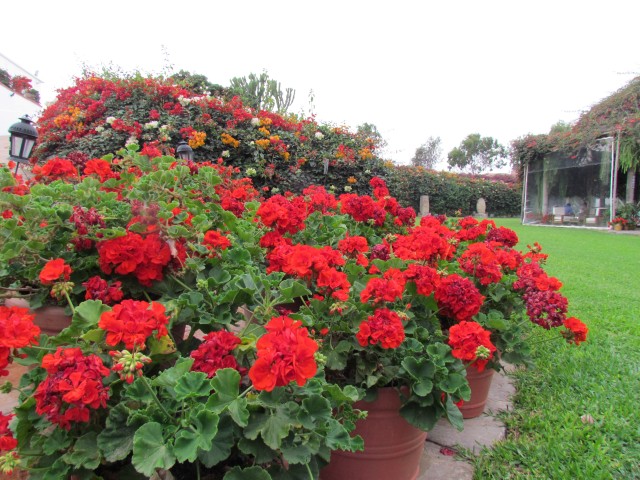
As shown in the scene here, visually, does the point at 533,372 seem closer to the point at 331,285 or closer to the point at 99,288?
the point at 331,285

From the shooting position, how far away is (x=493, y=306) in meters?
2.06

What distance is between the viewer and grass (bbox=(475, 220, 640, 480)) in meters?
1.61

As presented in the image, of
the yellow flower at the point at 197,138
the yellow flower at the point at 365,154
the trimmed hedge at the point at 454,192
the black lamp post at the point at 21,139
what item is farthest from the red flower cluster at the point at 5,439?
the trimmed hedge at the point at 454,192

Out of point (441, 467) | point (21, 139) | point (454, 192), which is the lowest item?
point (441, 467)

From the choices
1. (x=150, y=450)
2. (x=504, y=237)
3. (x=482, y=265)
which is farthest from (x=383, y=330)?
(x=504, y=237)

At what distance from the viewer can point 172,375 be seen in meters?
0.91

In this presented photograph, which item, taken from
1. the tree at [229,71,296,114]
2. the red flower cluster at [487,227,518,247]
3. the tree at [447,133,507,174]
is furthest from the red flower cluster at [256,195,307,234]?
the tree at [447,133,507,174]

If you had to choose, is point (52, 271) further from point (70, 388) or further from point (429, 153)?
point (429, 153)

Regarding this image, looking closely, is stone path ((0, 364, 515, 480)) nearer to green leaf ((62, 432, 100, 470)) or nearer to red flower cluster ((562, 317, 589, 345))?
red flower cluster ((562, 317, 589, 345))

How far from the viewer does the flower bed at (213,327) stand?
0.82 m

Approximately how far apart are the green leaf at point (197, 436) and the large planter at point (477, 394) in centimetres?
146

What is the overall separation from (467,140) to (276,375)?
57.8 m

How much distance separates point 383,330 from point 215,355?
489 mm

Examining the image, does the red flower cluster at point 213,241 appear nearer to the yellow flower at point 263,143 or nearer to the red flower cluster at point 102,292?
the red flower cluster at point 102,292
